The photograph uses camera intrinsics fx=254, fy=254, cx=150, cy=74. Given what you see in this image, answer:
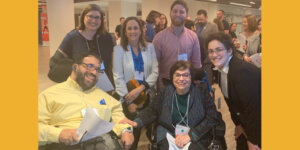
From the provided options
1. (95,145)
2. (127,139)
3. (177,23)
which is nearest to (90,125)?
(95,145)

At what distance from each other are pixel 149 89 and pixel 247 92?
0.94 meters

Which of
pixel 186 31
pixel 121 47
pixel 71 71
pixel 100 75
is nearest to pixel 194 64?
pixel 186 31

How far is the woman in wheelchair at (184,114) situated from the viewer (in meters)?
2.23

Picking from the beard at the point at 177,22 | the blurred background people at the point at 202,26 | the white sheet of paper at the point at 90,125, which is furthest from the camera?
the blurred background people at the point at 202,26

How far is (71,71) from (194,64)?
1.25 meters

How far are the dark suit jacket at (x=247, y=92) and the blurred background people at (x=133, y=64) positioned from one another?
79cm

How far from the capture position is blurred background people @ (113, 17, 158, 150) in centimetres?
241

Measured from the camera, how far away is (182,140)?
2.22 meters

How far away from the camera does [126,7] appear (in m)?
2.57

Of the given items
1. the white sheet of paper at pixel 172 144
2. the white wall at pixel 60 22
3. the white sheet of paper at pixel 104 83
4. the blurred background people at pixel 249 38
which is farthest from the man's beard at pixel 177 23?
the white sheet of paper at pixel 172 144

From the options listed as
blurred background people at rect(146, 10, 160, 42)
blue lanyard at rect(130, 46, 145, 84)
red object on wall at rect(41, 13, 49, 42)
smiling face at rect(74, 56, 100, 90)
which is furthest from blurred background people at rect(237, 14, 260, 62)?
red object on wall at rect(41, 13, 49, 42)

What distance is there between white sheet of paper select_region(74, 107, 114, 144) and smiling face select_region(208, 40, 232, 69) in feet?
3.42

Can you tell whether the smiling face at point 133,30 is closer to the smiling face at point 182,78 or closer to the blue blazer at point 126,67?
the blue blazer at point 126,67

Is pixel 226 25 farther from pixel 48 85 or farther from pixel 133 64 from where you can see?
pixel 48 85
